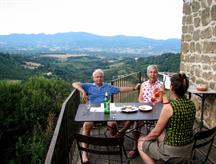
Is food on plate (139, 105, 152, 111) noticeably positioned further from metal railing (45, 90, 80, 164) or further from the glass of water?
metal railing (45, 90, 80, 164)

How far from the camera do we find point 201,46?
5422 millimetres

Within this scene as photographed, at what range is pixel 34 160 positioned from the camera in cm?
694

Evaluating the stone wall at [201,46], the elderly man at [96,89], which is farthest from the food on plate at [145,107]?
the stone wall at [201,46]

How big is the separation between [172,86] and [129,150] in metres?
1.75

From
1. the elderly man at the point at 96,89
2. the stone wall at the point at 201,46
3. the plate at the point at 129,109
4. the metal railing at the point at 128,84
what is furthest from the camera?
the metal railing at the point at 128,84

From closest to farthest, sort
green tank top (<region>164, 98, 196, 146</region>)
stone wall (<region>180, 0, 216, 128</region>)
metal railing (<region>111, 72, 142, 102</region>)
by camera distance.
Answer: green tank top (<region>164, 98, 196, 146</region>) → stone wall (<region>180, 0, 216, 128</region>) → metal railing (<region>111, 72, 142, 102</region>)

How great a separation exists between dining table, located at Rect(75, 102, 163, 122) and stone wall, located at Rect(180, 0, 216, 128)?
4.68 ft

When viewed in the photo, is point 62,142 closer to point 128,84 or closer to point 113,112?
point 113,112

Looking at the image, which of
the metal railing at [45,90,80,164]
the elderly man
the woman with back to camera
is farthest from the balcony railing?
the woman with back to camera

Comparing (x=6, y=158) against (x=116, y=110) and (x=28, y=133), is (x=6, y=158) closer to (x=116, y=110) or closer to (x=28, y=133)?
(x=28, y=133)

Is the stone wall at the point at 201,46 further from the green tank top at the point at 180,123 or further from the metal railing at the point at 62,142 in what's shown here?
the metal railing at the point at 62,142

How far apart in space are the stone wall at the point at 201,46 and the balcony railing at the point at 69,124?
161 cm

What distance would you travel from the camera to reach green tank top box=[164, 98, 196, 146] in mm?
2792

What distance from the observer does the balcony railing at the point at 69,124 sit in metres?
2.94
